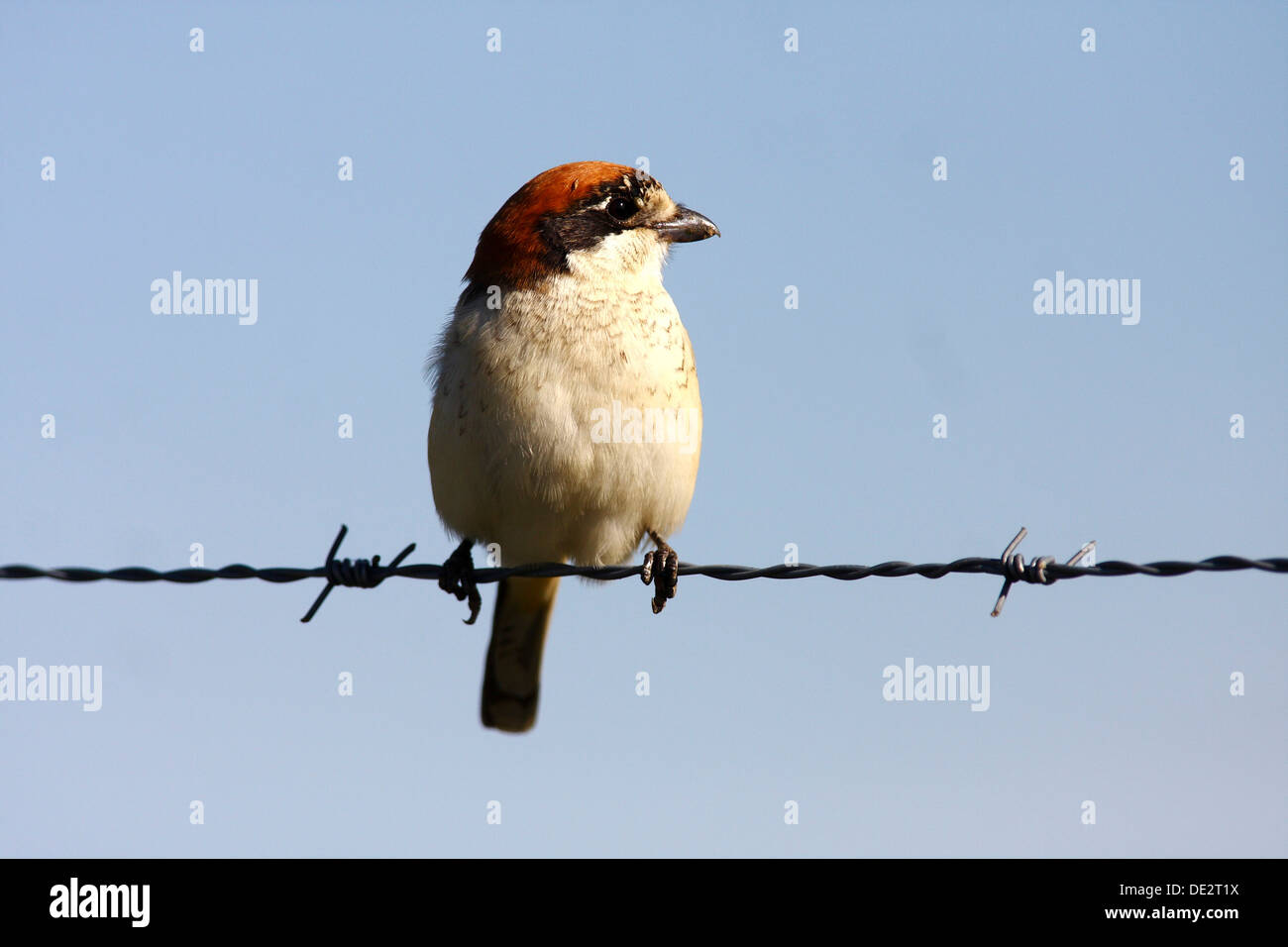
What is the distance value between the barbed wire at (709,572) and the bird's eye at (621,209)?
1942mm

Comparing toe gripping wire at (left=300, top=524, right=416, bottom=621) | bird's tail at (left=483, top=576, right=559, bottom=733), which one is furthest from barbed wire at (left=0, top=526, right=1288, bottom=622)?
bird's tail at (left=483, top=576, right=559, bottom=733)

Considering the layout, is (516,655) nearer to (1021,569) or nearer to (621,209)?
(621,209)

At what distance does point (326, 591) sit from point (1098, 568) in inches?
115

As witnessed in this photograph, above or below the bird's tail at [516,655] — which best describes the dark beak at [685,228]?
above

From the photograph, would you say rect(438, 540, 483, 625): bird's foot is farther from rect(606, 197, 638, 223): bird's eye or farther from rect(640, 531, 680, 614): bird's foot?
rect(606, 197, 638, 223): bird's eye

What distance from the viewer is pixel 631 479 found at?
5.95 metres

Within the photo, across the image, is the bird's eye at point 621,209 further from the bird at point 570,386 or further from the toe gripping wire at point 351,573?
the toe gripping wire at point 351,573

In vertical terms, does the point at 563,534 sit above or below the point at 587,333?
below

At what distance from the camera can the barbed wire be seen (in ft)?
13.0

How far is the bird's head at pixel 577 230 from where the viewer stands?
619cm

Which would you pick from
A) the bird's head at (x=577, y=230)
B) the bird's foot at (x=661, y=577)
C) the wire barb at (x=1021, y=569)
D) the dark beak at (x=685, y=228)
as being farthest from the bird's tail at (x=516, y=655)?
the wire barb at (x=1021, y=569)

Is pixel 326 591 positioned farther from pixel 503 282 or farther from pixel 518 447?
pixel 503 282

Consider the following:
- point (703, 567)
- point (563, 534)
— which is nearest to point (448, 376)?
point (563, 534)

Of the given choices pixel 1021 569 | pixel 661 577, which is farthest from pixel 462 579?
pixel 1021 569
